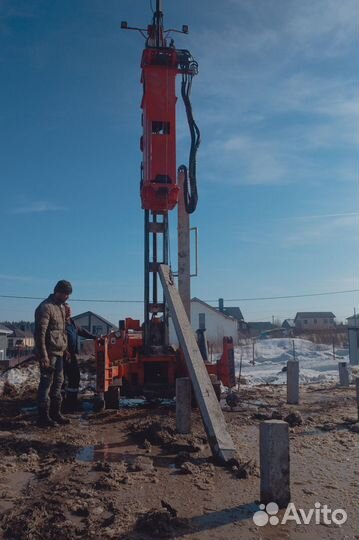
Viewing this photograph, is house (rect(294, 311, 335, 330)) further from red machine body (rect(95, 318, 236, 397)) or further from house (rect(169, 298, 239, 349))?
red machine body (rect(95, 318, 236, 397))

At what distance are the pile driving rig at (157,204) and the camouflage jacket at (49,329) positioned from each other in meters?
1.00

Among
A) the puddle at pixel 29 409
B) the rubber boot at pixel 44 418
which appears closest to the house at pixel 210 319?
the puddle at pixel 29 409

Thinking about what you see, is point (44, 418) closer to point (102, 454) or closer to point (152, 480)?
point (102, 454)

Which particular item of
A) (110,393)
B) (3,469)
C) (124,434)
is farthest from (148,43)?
(3,469)

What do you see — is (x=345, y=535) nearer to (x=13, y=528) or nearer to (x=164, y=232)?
(x=13, y=528)

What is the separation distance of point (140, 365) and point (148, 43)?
20.1 feet

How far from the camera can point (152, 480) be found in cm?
474

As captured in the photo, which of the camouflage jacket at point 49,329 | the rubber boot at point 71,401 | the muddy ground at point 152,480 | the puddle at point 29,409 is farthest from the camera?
the rubber boot at point 71,401

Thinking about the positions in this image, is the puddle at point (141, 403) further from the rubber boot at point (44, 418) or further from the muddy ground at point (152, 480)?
the rubber boot at point (44, 418)

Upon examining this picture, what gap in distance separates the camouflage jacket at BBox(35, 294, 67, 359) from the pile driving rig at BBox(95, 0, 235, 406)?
100 centimetres

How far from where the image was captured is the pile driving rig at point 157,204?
28.6 ft

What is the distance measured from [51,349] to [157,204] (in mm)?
3393

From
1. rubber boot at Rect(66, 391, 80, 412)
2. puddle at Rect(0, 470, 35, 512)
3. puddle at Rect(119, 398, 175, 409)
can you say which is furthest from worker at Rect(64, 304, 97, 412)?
puddle at Rect(0, 470, 35, 512)

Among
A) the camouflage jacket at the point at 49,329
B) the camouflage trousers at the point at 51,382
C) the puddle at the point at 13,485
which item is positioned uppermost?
the camouflage jacket at the point at 49,329
